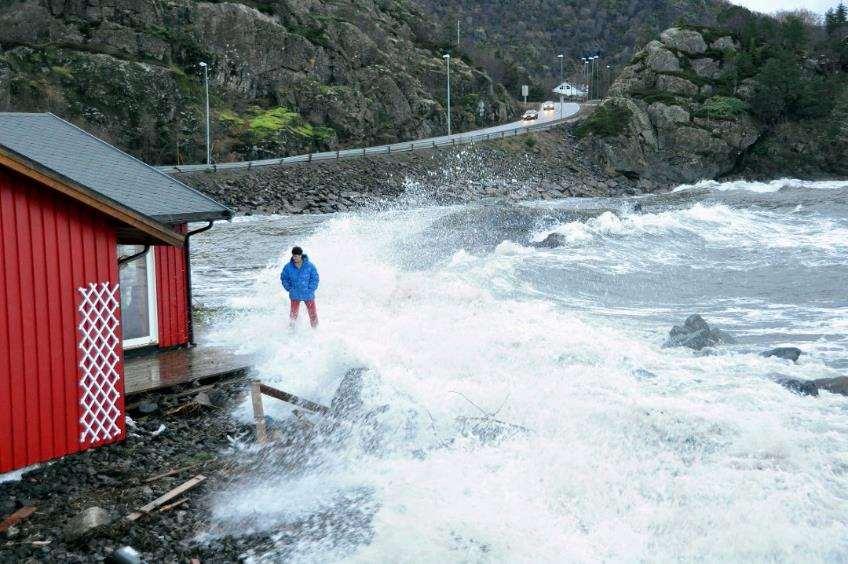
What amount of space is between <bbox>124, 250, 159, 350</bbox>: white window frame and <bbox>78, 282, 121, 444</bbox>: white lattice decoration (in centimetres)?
341

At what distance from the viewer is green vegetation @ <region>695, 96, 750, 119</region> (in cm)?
7844

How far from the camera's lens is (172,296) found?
520 inches

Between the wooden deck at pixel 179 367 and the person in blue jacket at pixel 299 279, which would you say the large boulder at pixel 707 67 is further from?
the wooden deck at pixel 179 367

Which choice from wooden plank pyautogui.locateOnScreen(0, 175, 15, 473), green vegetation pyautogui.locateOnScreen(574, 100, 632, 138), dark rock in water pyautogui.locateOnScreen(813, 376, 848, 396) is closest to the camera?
wooden plank pyautogui.locateOnScreen(0, 175, 15, 473)

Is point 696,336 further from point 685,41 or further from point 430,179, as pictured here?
point 685,41

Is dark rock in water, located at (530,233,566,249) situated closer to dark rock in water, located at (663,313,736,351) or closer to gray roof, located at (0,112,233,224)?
dark rock in water, located at (663,313,736,351)

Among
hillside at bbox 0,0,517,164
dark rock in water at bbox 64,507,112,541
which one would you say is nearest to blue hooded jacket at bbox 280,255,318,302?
dark rock in water at bbox 64,507,112,541

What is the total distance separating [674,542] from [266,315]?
1133 cm

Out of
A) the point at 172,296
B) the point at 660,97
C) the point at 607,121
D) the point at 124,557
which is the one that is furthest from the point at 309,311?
the point at 660,97

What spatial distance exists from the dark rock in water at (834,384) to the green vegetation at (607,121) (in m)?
64.5

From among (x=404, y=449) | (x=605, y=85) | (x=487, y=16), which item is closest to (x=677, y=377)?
(x=404, y=449)

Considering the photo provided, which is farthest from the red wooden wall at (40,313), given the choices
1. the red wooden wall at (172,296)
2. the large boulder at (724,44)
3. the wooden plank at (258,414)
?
the large boulder at (724,44)

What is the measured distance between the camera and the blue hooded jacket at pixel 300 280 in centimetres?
1416

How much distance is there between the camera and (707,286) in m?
23.4
